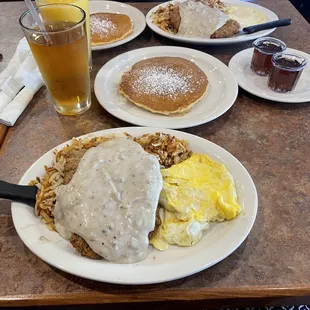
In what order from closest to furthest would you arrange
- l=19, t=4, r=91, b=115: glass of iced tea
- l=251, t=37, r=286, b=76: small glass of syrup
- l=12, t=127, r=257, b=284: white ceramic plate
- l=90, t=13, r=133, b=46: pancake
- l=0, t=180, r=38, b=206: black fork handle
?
l=12, t=127, r=257, b=284: white ceramic plate, l=0, t=180, r=38, b=206: black fork handle, l=19, t=4, r=91, b=115: glass of iced tea, l=251, t=37, r=286, b=76: small glass of syrup, l=90, t=13, r=133, b=46: pancake

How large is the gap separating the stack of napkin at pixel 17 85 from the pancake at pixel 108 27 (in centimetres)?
37

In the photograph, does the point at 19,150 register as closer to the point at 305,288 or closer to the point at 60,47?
the point at 60,47

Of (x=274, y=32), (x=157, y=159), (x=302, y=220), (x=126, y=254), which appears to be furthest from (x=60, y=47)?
(x=274, y=32)

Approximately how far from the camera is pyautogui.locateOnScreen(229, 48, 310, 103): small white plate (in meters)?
1.47

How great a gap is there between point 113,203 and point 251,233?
0.40 meters

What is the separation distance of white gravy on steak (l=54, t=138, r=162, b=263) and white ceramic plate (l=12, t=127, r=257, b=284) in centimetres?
3

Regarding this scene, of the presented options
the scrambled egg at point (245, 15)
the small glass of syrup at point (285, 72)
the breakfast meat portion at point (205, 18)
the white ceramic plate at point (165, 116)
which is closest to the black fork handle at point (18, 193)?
the white ceramic plate at point (165, 116)

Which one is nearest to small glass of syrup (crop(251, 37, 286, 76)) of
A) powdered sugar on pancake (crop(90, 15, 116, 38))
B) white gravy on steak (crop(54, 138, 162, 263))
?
powdered sugar on pancake (crop(90, 15, 116, 38))

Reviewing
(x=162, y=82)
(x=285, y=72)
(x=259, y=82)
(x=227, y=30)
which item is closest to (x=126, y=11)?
(x=227, y=30)

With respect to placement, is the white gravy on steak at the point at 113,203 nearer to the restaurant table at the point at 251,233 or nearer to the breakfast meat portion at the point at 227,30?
the restaurant table at the point at 251,233

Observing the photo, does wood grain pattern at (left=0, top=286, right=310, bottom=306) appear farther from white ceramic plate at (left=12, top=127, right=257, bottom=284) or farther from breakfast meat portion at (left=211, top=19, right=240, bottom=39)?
breakfast meat portion at (left=211, top=19, right=240, bottom=39)

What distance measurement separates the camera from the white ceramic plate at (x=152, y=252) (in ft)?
2.72

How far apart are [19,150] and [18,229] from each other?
0.43 metres

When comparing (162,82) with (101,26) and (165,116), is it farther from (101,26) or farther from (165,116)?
(101,26)
